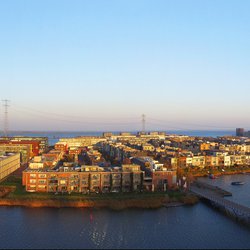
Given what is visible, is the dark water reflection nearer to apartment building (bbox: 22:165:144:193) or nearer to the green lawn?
the green lawn

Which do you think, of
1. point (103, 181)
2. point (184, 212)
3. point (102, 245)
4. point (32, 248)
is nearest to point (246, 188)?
point (184, 212)

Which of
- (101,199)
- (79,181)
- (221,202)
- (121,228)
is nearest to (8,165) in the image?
(79,181)

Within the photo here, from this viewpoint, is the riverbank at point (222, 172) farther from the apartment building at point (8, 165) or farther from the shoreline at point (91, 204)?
the apartment building at point (8, 165)

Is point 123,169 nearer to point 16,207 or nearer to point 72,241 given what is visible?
point 16,207

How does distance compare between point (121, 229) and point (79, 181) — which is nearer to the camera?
point (121, 229)

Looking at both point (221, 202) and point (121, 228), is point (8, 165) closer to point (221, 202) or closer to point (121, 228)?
point (121, 228)
